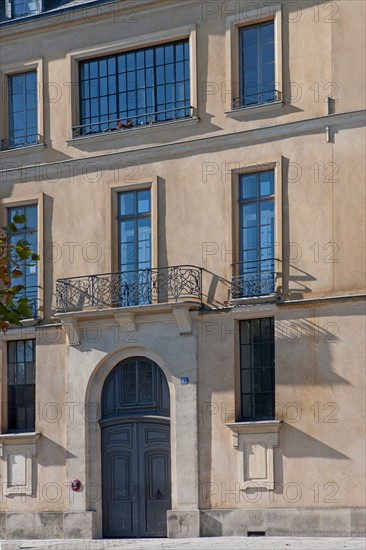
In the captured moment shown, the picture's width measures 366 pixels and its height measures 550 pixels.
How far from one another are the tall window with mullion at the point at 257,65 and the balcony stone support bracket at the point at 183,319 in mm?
4523

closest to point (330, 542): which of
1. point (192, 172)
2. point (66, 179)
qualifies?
point (192, 172)

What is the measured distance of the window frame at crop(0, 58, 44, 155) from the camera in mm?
31594

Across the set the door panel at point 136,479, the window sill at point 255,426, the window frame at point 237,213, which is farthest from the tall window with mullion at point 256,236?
the door panel at point 136,479

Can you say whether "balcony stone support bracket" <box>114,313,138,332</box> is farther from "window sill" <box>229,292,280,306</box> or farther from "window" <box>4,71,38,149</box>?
"window" <box>4,71,38,149</box>

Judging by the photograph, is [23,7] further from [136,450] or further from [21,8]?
[136,450]

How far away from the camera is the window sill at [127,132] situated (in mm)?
29578

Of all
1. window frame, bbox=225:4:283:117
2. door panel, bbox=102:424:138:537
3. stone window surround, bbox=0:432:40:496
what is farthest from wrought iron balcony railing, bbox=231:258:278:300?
stone window surround, bbox=0:432:40:496

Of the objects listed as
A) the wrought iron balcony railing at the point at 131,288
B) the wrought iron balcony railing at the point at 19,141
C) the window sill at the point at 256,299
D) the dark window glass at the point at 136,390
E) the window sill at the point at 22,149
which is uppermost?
the wrought iron balcony railing at the point at 19,141

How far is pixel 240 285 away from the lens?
2862 cm

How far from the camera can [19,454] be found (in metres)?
30.9

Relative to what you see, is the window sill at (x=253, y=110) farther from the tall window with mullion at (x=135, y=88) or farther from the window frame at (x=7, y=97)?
the window frame at (x=7, y=97)

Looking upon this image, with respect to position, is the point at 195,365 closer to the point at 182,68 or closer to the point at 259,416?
the point at 259,416

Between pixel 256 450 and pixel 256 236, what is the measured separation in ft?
14.6

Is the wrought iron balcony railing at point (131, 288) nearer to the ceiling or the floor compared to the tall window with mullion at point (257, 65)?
nearer to the floor
